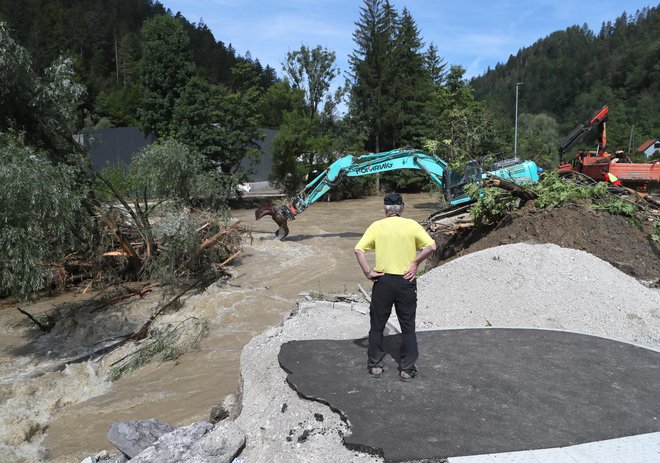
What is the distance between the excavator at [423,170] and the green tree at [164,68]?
14705 millimetres

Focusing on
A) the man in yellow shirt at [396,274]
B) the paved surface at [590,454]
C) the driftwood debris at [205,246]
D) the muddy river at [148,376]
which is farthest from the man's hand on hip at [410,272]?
the driftwood debris at [205,246]

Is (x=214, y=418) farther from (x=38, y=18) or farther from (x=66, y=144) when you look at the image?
(x=38, y=18)

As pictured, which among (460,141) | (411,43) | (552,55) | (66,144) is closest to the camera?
(66,144)

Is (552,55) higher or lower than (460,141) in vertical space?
higher

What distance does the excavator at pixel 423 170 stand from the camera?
43.4 ft

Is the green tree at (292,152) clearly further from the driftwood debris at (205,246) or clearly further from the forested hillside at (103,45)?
the forested hillside at (103,45)

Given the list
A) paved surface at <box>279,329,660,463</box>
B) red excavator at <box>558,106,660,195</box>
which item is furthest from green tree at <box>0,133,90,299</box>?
red excavator at <box>558,106,660,195</box>

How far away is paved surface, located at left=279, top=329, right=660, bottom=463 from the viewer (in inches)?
174

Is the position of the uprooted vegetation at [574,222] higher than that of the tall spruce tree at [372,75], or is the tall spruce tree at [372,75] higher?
the tall spruce tree at [372,75]

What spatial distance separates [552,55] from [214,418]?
622 feet

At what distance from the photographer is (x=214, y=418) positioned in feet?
20.9

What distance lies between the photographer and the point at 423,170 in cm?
1531

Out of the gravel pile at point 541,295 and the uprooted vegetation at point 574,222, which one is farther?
the uprooted vegetation at point 574,222

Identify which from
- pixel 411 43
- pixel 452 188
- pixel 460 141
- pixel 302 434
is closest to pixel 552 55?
pixel 411 43
